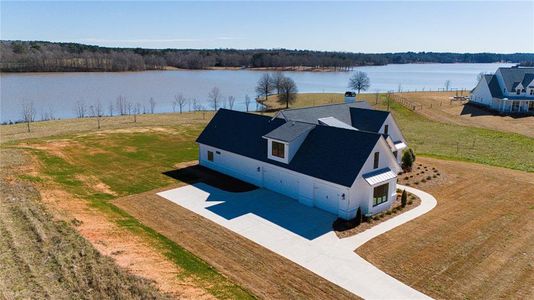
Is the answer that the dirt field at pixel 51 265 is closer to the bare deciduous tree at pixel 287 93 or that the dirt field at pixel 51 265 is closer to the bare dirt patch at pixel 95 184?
the bare dirt patch at pixel 95 184

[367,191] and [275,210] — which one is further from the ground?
[367,191]

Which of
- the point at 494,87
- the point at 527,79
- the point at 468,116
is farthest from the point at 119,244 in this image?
the point at 527,79

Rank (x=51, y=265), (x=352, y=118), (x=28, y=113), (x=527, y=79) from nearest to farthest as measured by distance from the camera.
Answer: (x=51, y=265), (x=352, y=118), (x=28, y=113), (x=527, y=79)

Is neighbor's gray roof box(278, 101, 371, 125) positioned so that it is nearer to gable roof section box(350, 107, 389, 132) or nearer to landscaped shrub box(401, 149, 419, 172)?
gable roof section box(350, 107, 389, 132)

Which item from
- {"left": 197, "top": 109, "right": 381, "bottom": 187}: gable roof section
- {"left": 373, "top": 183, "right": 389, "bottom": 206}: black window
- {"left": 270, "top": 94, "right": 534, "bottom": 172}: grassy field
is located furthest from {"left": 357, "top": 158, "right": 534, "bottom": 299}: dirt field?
{"left": 270, "top": 94, "right": 534, "bottom": 172}: grassy field

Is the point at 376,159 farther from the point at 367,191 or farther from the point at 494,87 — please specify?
the point at 494,87

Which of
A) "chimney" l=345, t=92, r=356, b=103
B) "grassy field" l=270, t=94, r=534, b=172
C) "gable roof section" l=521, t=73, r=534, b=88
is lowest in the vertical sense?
"grassy field" l=270, t=94, r=534, b=172
